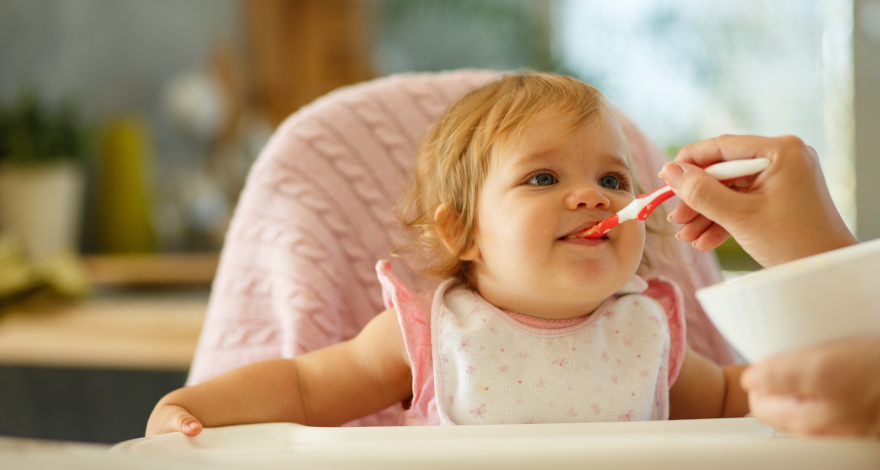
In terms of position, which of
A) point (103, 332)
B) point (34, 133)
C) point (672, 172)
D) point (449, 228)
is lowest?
point (103, 332)

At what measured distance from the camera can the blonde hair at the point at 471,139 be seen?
73 centimetres

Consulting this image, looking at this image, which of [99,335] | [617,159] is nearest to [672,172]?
[617,159]

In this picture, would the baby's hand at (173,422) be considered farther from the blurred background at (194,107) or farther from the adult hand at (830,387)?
the blurred background at (194,107)

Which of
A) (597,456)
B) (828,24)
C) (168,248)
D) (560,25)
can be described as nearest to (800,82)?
(828,24)

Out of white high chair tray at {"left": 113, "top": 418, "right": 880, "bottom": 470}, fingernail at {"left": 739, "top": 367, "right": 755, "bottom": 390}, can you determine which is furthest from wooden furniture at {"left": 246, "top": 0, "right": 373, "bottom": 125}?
fingernail at {"left": 739, "top": 367, "right": 755, "bottom": 390}

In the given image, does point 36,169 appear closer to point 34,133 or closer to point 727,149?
point 34,133

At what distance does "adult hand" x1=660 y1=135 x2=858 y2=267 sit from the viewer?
0.58m

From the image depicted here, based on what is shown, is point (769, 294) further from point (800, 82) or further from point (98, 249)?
point (800, 82)

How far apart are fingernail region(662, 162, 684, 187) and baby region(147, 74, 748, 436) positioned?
0.10 m

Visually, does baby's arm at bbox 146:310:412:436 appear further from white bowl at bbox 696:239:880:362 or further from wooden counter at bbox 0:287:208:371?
wooden counter at bbox 0:287:208:371

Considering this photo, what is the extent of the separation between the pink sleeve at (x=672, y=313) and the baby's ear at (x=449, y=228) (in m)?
0.24

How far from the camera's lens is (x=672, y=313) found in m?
0.83

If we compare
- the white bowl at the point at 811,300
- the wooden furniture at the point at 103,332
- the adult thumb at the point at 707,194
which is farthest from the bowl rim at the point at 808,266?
the wooden furniture at the point at 103,332

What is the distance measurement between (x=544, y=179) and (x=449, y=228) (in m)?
0.13
